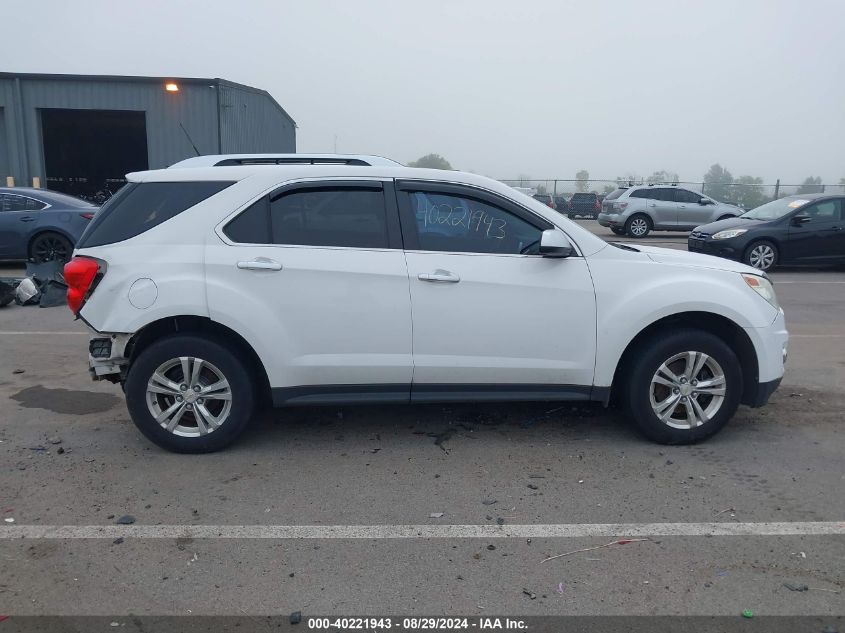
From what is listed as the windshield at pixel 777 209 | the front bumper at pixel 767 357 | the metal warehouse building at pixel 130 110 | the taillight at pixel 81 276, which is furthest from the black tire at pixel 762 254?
the metal warehouse building at pixel 130 110

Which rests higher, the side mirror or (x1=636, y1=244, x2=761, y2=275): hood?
the side mirror

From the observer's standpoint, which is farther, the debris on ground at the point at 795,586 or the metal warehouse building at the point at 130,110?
the metal warehouse building at the point at 130,110

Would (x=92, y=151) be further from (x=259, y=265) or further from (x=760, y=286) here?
(x=760, y=286)

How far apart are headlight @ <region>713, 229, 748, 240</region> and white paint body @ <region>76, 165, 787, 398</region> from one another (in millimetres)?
9769

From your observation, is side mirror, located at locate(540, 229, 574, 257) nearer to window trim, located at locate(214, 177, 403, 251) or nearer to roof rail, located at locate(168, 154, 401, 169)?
window trim, located at locate(214, 177, 403, 251)

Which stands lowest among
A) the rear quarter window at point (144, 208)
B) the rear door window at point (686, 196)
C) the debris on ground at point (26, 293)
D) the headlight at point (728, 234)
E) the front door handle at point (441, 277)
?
the debris on ground at point (26, 293)

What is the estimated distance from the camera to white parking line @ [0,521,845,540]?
11.8 feet

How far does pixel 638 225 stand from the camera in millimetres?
22656

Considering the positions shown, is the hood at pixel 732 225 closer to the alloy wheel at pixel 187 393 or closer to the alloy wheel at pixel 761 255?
the alloy wheel at pixel 761 255

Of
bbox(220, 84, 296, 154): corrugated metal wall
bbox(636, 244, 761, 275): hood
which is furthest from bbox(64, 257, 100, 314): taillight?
bbox(220, 84, 296, 154): corrugated metal wall

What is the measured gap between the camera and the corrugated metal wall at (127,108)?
2091 cm

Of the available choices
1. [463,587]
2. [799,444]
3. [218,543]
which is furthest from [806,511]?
[218,543]

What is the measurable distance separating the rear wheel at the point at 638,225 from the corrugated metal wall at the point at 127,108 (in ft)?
42.2

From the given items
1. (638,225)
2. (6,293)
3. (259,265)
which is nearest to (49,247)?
(6,293)
